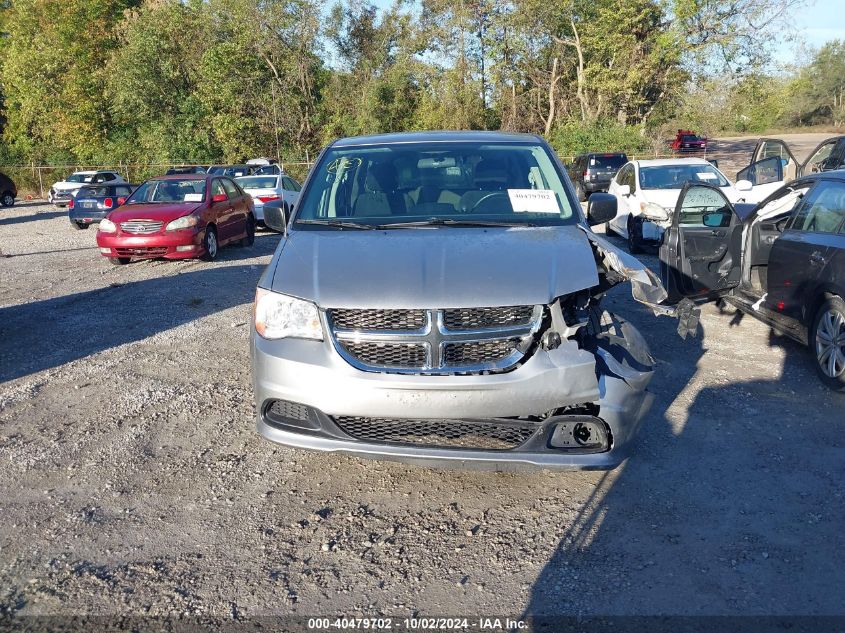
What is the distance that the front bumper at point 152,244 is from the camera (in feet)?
40.3

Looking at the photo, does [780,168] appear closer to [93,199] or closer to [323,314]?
[323,314]

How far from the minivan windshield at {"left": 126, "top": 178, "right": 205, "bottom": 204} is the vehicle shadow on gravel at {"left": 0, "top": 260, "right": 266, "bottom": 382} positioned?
2248 millimetres

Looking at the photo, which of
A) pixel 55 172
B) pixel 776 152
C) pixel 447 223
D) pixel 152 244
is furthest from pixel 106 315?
pixel 55 172

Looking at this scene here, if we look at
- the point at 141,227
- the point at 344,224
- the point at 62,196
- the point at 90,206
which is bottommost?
the point at 62,196

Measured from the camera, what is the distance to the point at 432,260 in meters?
3.91

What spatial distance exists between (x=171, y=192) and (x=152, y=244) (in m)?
1.68

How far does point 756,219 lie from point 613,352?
387cm

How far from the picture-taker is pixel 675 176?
13578 mm

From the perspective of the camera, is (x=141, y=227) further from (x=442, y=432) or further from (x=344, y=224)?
(x=442, y=432)

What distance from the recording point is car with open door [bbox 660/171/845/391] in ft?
18.2

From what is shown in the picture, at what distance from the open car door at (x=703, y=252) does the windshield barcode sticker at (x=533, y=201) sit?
2.66 metres

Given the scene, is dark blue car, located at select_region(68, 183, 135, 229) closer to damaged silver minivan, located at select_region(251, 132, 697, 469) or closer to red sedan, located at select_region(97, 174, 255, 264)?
red sedan, located at select_region(97, 174, 255, 264)

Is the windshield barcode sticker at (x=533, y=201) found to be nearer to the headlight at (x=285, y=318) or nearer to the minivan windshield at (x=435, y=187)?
the minivan windshield at (x=435, y=187)

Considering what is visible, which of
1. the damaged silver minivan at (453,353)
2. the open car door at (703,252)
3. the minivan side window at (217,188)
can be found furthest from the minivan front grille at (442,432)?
the minivan side window at (217,188)
